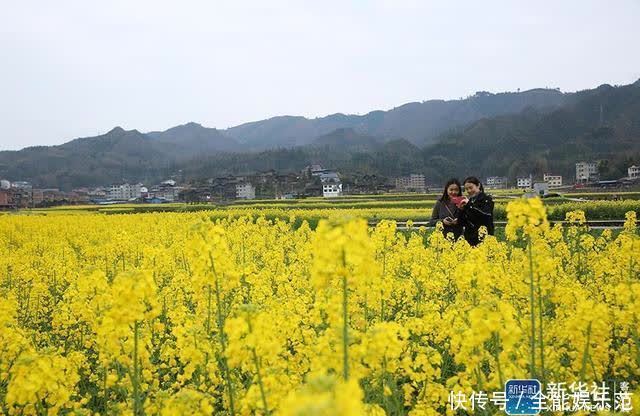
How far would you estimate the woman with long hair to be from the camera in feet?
29.7

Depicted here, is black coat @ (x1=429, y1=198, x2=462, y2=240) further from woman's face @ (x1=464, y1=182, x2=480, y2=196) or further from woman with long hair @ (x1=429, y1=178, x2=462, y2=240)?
woman's face @ (x1=464, y1=182, x2=480, y2=196)

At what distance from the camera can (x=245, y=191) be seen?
81.9 metres

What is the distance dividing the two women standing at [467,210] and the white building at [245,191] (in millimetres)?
71417

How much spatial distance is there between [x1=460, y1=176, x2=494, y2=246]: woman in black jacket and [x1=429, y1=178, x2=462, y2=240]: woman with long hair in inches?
7.8

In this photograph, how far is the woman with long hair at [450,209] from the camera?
29.7 ft

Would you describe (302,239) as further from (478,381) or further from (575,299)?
(478,381)

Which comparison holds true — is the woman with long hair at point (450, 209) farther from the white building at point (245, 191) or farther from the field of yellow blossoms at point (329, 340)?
the white building at point (245, 191)

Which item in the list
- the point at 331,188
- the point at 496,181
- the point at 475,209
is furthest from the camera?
the point at 496,181

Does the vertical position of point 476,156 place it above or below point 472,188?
above

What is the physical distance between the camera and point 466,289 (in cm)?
461

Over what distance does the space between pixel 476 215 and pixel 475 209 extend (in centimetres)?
22

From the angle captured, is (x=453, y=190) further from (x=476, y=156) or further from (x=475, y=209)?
A: (x=476, y=156)

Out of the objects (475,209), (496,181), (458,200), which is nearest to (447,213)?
(458,200)

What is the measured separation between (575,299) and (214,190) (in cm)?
7983
